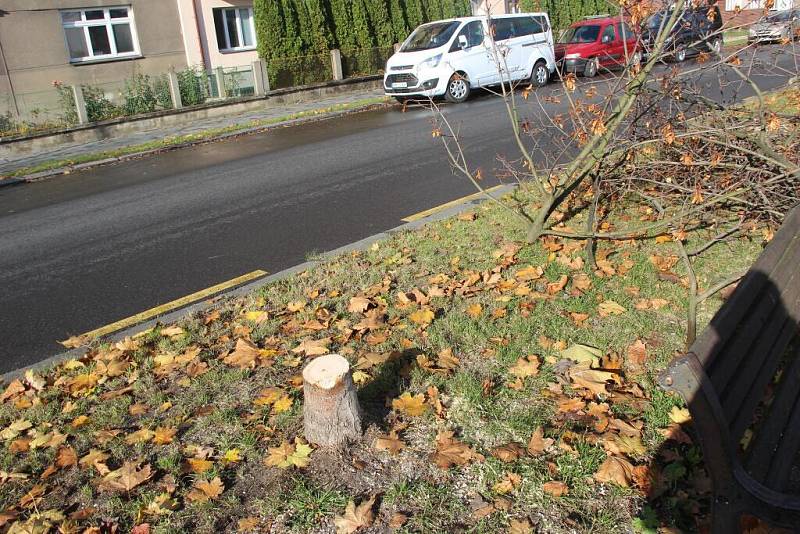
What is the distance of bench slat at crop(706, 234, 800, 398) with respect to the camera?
2318mm

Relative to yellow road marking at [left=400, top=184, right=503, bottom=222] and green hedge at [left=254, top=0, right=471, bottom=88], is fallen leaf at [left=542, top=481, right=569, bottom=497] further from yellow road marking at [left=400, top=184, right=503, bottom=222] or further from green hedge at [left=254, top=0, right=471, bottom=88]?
green hedge at [left=254, top=0, right=471, bottom=88]

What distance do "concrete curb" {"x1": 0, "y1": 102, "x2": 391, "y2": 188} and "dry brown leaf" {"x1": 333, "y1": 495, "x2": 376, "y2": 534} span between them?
11378mm

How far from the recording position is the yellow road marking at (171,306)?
201 inches

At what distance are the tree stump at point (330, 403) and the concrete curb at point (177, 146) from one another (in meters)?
10.9

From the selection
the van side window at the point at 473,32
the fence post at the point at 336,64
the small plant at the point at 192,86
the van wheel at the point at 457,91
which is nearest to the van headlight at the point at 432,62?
the van wheel at the point at 457,91

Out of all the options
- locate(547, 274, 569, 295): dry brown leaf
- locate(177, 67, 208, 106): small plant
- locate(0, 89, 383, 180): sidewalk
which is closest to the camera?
locate(547, 274, 569, 295): dry brown leaf

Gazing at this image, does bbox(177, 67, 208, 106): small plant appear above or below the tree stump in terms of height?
above

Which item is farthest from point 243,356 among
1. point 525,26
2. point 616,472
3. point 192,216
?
point 525,26

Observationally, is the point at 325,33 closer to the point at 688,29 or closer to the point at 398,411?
the point at 688,29

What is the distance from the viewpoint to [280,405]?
3645mm

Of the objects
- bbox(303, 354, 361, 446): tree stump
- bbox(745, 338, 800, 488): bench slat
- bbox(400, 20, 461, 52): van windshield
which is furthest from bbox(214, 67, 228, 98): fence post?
bbox(745, 338, 800, 488): bench slat

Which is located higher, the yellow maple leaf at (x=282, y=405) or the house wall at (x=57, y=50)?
the house wall at (x=57, y=50)

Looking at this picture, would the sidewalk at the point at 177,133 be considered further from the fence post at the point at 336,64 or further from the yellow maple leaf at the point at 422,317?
the yellow maple leaf at the point at 422,317

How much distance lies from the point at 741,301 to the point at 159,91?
57.4ft
